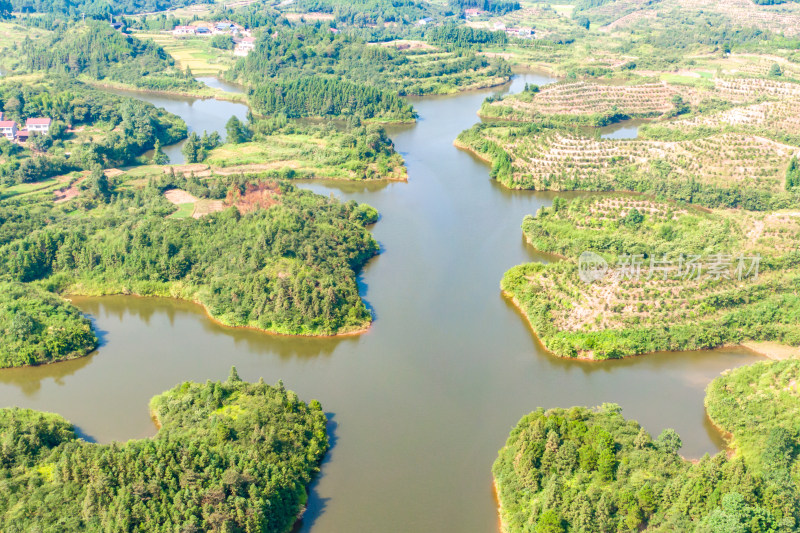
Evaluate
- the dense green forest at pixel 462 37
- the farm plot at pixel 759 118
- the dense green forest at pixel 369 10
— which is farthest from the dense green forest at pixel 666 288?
the dense green forest at pixel 369 10

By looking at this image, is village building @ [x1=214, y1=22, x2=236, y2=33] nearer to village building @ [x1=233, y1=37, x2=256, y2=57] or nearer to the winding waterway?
village building @ [x1=233, y1=37, x2=256, y2=57]

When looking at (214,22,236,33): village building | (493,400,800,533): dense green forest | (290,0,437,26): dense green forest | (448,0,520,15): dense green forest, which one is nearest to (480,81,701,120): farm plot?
(493,400,800,533): dense green forest

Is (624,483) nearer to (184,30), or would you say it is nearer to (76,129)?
(76,129)

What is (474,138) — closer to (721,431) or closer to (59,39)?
(721,431)

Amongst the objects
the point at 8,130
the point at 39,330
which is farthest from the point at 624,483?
the point at 8,130

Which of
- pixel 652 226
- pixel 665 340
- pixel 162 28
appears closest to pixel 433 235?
pixel 652 226

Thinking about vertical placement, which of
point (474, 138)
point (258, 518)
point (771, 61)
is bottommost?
point (258, 518)
